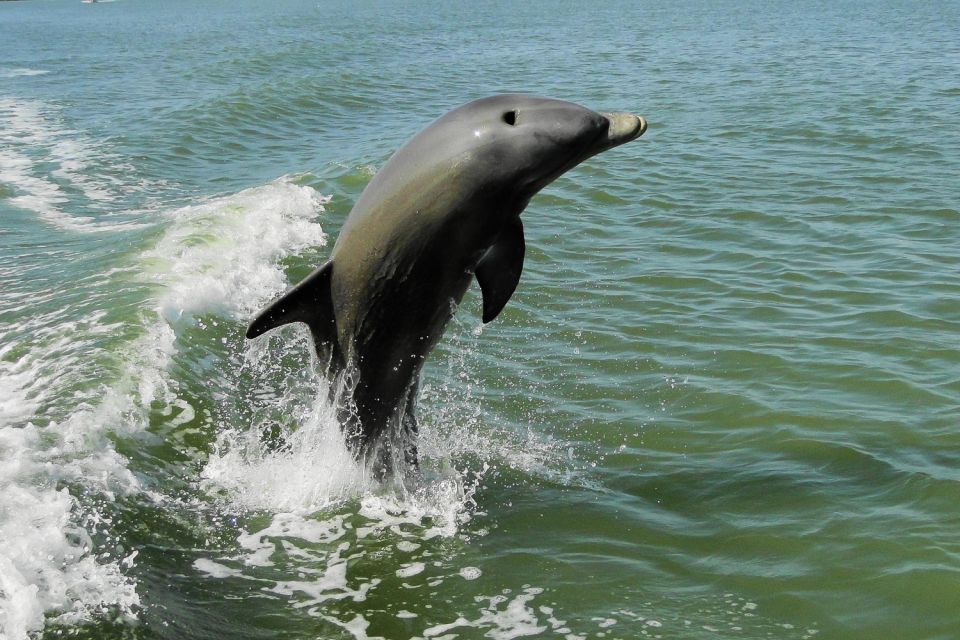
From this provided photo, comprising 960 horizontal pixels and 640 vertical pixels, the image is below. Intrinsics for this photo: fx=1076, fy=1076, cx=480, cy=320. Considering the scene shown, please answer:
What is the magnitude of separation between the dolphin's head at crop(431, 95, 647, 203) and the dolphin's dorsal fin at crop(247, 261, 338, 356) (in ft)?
3.75

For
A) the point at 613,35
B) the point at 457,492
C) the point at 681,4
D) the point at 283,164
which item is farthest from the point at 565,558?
the point at 681,4

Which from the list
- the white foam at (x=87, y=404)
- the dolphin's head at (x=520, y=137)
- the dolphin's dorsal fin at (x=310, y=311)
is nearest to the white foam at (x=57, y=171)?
the white foam at (x=87, y=404)

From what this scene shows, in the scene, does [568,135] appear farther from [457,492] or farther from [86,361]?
[86,361]

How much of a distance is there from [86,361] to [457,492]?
141 inches

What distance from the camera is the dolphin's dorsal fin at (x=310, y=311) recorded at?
6.30 meters

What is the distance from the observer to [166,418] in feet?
27.9

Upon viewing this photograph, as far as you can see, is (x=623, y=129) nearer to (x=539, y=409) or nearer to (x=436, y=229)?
(x=436, y=229)

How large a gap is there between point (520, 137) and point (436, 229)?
0.74 metres

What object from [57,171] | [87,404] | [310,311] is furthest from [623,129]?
[57,171]

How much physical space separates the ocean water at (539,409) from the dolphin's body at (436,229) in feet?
3.79

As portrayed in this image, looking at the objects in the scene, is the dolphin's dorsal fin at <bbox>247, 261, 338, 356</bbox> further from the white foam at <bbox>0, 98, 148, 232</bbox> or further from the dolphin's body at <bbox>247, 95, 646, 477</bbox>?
the white foam at <bbox>0, 98, 148, 232</bbox>

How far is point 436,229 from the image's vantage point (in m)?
6.41

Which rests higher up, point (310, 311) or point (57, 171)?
point (310, 311)

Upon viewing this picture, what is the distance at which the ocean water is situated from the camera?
624cm
